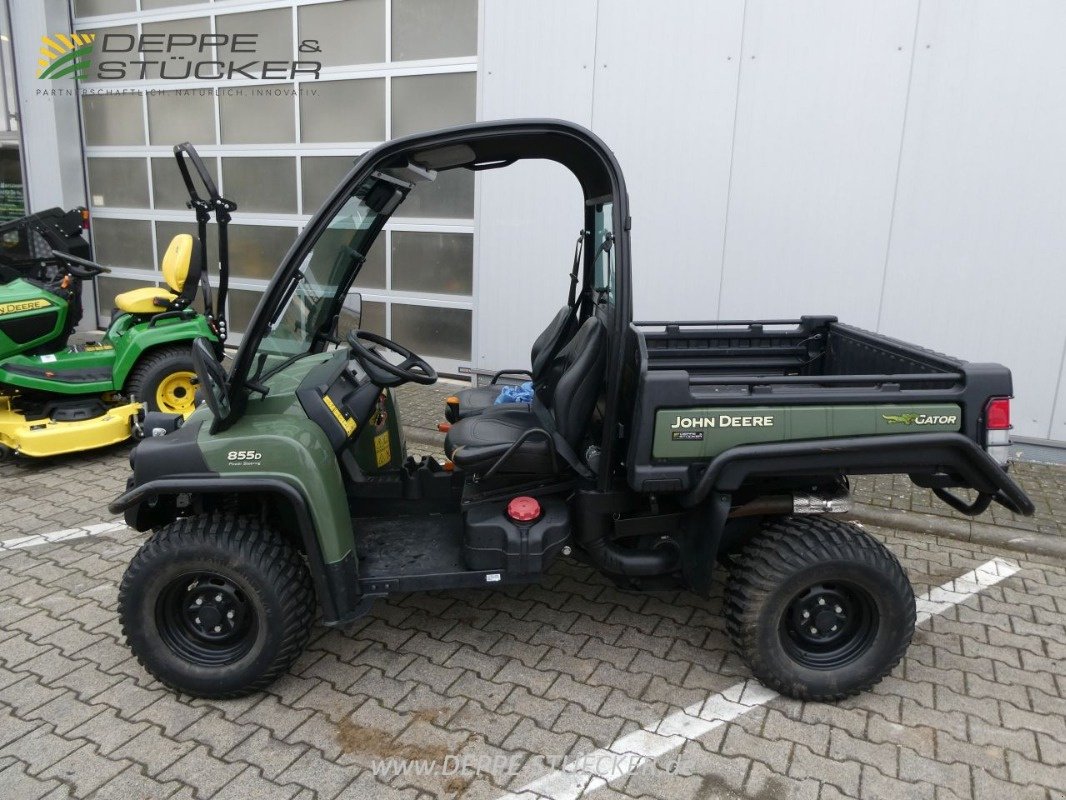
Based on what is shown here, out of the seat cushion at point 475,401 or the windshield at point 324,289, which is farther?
the seat cushion at point 475,401

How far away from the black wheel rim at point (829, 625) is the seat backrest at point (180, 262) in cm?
481

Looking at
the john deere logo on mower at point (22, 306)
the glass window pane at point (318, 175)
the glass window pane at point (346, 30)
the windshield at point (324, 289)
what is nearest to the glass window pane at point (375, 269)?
the glass window pane at point (318, 175)

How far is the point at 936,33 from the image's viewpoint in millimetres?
5086

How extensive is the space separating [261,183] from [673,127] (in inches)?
178

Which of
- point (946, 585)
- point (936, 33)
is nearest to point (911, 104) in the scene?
point (936, 33)

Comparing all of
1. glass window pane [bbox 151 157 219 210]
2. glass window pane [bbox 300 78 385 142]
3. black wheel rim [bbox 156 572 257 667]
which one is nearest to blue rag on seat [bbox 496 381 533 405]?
black wheel rim [bbox 156 572 257 667]

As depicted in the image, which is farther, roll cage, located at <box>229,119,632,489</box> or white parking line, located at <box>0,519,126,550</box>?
white parking line, located at <box>0,519,126,550</box>

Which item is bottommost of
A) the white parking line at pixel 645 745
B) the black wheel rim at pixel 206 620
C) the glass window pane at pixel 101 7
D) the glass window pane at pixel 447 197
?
the white parking line at pixel 645 745

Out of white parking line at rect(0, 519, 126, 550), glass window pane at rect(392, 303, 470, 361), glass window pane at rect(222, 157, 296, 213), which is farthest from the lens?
glass window pane at rect(222, 157, 296, 213)

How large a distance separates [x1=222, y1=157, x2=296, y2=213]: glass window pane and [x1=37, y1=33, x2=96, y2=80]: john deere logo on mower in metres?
2.51

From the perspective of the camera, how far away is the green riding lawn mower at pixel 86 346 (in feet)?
16.9

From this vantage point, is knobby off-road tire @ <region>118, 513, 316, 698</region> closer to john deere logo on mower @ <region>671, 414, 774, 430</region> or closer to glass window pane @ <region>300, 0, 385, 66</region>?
john deere logo on mower @ <region>671, 414, 774, 430</region>

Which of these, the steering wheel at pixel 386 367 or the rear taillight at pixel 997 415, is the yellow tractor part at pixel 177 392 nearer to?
the steering wheel at pixel 386 367

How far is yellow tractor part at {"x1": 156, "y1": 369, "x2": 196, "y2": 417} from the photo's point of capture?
559cm
